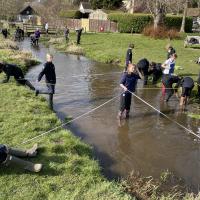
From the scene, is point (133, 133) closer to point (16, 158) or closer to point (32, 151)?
point (32, 151)

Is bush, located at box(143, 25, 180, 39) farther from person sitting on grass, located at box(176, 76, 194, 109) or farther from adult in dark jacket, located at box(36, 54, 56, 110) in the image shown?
adult in dark jacket, located at box(36, 54, 56, 110)

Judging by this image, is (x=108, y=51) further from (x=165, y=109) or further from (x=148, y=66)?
(x=165, y=109)

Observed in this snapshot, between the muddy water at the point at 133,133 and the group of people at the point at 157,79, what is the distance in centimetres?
43

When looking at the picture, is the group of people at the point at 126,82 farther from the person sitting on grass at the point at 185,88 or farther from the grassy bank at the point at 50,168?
the grassy bank at the point at 50,168

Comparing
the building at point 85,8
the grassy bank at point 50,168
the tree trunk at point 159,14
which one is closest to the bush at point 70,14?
the building at point 85,8

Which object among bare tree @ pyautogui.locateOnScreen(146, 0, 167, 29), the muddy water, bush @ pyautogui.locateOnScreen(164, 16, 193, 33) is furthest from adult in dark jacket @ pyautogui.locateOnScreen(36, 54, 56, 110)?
bush @ pyautogui.locateOnScreen(164, 16, 193, 33)

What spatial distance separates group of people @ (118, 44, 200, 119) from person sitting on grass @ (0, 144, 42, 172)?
455 centimetres

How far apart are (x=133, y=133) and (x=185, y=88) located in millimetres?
3671

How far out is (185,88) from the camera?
13594 mm

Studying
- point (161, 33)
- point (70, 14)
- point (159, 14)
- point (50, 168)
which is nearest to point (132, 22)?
point (159, 14)

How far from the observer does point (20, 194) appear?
6.70 m

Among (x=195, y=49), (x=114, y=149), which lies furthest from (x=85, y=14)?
(x=114, y=149)

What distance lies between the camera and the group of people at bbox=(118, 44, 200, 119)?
38.3ft

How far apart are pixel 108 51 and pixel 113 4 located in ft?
119
